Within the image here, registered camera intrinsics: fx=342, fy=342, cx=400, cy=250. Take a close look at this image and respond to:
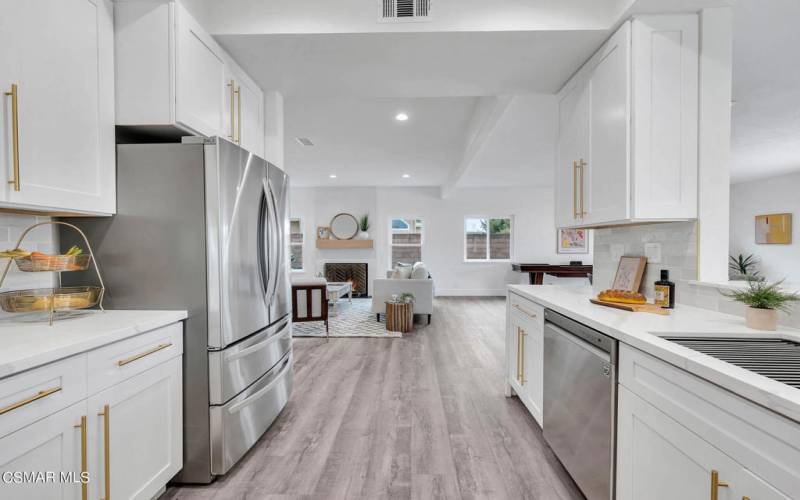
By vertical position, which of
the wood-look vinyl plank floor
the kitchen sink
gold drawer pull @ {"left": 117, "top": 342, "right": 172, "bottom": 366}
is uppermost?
the kitchen sink

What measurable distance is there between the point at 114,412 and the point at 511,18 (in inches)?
97.6

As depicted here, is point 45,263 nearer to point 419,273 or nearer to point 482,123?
point 482,123

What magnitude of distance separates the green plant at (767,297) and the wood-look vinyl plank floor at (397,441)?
44.6 inches

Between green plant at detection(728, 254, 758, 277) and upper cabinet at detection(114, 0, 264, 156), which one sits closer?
upper cabinet at detection(114, 0, 264, 156)

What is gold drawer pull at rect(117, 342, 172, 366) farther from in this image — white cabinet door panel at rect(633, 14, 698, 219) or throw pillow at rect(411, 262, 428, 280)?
throw pillow at rect(411, 262, 428, 280)

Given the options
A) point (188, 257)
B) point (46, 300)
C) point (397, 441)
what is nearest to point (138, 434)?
point (46, 300)

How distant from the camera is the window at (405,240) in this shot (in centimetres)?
809

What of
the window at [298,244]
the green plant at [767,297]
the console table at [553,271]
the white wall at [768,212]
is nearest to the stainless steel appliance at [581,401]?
the green plant at [767,297]

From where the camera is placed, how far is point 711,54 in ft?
5.43

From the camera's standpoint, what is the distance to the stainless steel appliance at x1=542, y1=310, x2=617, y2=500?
4.36ft

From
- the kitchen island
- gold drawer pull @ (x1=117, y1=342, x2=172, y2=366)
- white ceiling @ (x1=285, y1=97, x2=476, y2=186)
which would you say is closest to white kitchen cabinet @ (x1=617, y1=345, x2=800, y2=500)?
the kitchen island

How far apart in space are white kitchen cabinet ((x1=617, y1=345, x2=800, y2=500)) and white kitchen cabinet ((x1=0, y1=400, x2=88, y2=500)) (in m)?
1.87

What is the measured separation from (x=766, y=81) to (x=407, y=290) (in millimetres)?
4169

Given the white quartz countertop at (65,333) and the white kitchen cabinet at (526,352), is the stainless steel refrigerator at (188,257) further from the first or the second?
the white kitchen cabinet at (526,352)
